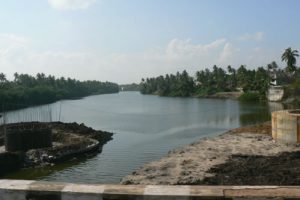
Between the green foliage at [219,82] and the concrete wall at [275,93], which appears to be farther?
the green foliage at [219,82]

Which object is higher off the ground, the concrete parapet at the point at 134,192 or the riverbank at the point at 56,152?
the concrete parapet at the point at 134,192

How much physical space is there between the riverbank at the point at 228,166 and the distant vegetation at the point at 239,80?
90663 mm

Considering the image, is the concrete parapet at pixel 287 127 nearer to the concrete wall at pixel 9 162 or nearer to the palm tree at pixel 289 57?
the concrete wall at pixel 9 162

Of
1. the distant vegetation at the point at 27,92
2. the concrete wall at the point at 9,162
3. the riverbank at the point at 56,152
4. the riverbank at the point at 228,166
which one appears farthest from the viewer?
the distant vegetation at the point at 27,92

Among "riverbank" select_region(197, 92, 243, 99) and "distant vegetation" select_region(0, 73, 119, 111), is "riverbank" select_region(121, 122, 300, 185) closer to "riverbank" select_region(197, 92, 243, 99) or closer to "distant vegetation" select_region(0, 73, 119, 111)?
"distant vegetation" select_region(0, 73, 119, 111)

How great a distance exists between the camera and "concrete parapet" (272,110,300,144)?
3061 cm

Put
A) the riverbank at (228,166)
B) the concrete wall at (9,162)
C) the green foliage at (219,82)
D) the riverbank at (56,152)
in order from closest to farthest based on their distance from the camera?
the riverbank at (228,166)
the concrete wall at (9,162)
the riverbank at (56,152)
the green foliage at (219,82)

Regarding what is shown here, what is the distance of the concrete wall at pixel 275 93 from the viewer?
4555 inches

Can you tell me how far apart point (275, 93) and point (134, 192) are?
4640 inches

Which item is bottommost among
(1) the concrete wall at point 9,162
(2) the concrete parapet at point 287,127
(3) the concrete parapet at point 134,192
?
(1) the concrete wall at point 9,162

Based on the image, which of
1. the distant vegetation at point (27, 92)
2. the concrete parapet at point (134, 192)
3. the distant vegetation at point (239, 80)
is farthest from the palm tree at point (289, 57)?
the concrete parapet at point (134, 192)

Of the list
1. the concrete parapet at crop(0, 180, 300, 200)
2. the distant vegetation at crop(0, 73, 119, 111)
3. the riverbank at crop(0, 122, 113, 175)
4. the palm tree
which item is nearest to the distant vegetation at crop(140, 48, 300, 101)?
the palm tree

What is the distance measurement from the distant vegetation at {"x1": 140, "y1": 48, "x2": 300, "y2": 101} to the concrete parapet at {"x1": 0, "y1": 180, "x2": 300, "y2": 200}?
117 metres

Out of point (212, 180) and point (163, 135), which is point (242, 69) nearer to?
point (163, 135)
